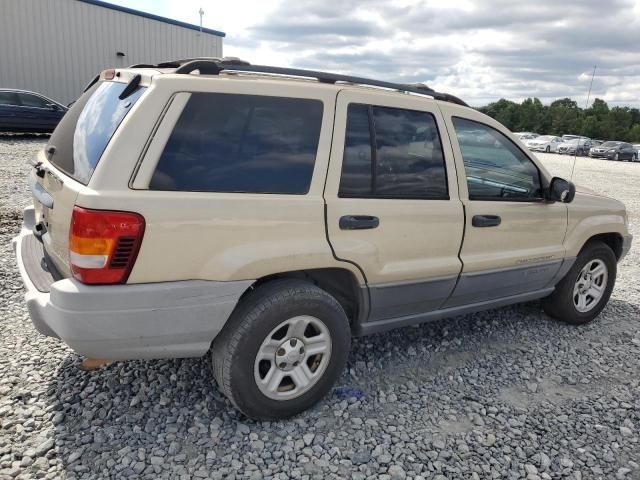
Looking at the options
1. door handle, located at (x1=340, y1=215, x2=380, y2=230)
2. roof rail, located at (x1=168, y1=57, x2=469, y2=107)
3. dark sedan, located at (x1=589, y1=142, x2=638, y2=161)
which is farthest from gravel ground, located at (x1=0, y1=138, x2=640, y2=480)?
dark sedan, located at (x1=589, y1=142, x2=638, y2=161)

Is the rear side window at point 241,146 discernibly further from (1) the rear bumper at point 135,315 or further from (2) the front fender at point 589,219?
(2) the front fender at point 589,219

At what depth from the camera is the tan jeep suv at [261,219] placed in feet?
7.67

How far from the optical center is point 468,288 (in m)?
3.53

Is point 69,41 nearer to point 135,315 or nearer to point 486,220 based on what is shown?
point 486,220

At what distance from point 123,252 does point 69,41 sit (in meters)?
21.9

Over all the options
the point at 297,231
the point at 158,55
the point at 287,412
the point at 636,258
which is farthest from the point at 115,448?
the point at 158,55

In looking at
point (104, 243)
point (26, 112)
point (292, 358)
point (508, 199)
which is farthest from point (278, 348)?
point (26, 112)

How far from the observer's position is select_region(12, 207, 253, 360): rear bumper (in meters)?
2.30

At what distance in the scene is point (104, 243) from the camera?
2275 mm

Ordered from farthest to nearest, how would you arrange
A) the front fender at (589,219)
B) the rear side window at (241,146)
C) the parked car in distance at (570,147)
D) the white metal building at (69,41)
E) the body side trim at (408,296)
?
1. the parked car in distance at (570,147)
2. the white metal building at (69,41)
3. the front fender at (589,219)
4. the body side trim at (408,296)
5. the rear side window at (241,146)

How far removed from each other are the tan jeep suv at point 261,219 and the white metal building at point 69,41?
19.9 metres

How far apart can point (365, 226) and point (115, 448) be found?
1.75 metres

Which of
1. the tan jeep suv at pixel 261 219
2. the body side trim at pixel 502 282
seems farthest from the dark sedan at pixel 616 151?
the tan jeep suv at pixel 261 219

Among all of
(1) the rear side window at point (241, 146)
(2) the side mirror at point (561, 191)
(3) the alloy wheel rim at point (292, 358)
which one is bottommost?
(3) the alloy wheel rim at point (292, 358)
